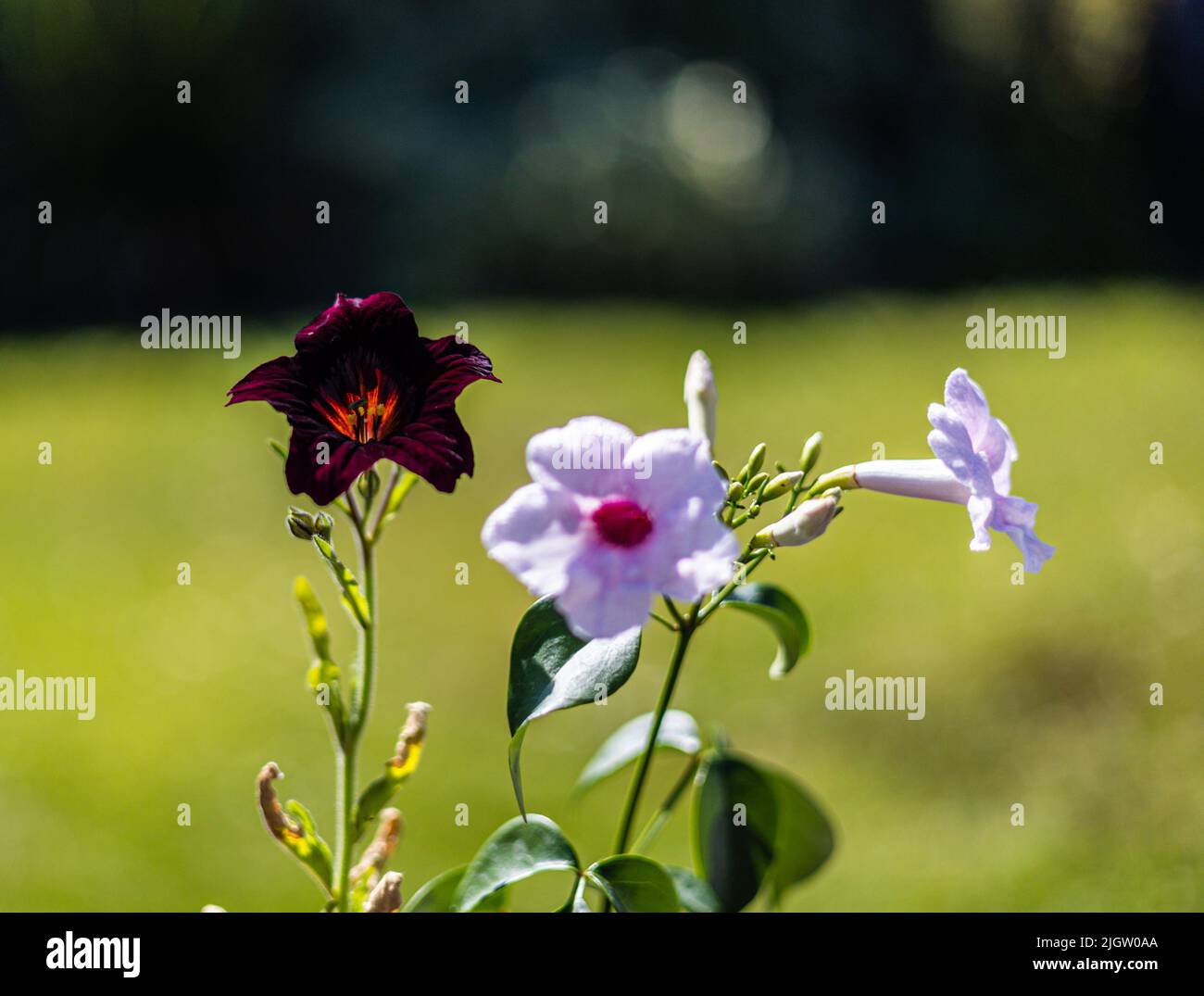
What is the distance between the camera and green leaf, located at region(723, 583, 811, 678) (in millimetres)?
840

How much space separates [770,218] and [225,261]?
2.44m

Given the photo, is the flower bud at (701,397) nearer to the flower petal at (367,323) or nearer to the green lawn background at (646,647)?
the flower petal at (367,323)

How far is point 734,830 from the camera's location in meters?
0.85

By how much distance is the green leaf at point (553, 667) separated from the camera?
0.69 metres

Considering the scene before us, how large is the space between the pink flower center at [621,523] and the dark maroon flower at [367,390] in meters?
0.09

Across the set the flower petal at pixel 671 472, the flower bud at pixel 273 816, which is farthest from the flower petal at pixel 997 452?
the flower bud at pixel 273 816

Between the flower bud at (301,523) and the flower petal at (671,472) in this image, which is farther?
the flower bud at (301,523)

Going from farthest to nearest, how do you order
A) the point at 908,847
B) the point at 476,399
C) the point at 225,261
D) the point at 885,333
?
the point at 225,261, the point at 885,333, the point at 476,399, the point at 908,847

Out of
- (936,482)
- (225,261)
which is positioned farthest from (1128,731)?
(225,261)

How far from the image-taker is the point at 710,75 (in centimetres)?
618

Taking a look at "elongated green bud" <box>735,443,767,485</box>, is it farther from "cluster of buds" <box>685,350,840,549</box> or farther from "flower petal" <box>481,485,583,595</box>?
"flower petal" <box>481,485,583,595</box>

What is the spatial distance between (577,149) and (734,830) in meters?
5.22
